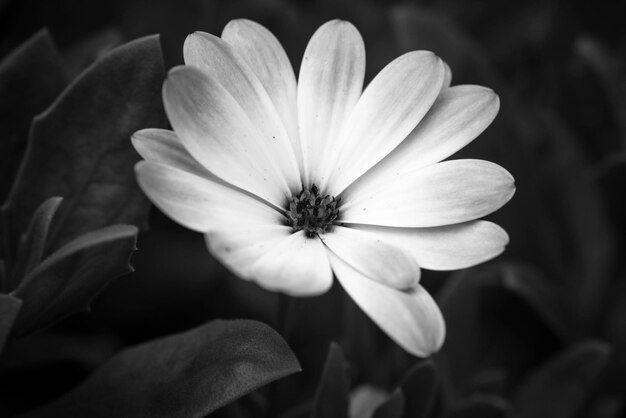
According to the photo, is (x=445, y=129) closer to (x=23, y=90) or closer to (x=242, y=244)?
(x=242, y=244)

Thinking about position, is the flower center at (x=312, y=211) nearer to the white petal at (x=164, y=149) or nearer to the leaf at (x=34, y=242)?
the white petal at (x=164, y=149)

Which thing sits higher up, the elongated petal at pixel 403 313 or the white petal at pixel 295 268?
the white petal at pixel 295 268

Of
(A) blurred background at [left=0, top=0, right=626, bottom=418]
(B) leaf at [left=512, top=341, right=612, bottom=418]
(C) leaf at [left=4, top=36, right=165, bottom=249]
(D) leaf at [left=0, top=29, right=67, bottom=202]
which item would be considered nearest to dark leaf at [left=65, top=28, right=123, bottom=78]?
(A) blurred background at [left=0, top=0, right=626, bottom=418]

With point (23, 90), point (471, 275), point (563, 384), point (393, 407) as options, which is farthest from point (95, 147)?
point (563, 384)

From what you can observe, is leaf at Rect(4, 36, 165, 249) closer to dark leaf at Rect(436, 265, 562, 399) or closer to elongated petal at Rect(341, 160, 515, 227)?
elongated petal at Rect(341, 160, 515, 227)

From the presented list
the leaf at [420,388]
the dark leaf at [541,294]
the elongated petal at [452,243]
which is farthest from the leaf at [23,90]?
the dark leaf at [541,294]
